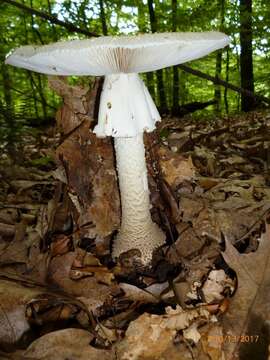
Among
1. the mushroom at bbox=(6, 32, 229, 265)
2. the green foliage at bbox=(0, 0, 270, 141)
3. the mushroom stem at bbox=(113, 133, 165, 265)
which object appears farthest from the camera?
the green foliage at bbox=(0, 0, 270, 141)

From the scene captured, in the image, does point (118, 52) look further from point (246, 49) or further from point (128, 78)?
point (246, 49)

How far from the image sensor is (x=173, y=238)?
2051 millimetres

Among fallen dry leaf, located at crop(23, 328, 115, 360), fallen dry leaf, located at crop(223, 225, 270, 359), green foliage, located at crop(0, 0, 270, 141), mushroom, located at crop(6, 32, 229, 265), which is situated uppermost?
green foliage, located at crop(0, 0, 270, 141)

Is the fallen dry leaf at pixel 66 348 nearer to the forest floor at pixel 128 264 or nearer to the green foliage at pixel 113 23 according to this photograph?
the forest floor at pixel 128 264

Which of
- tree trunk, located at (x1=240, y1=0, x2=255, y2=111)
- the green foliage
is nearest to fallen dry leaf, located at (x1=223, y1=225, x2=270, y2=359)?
the green foliage

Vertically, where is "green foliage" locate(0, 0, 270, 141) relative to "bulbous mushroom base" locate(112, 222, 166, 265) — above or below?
above

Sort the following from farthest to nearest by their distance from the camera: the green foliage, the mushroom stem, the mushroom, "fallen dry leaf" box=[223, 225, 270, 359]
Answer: the green foliage, the mushroom stem, the mushroom, "fallen dry leaf" box=[223, 225, 270, 359]

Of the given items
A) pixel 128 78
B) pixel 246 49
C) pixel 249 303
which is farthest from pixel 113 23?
pixel 249 303

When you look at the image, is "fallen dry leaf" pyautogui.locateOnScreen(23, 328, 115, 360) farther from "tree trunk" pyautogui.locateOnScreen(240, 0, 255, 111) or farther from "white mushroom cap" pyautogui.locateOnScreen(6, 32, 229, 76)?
"tree trunk" pyautogui.locateOnScreen(240, 0, 255, 111)

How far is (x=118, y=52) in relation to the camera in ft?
4.98

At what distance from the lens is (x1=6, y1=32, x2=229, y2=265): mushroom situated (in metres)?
1.37

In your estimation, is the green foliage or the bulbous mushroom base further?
the green foliage

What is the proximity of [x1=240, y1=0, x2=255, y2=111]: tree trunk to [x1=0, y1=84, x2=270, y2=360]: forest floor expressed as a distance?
650 cm

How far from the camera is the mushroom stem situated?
1962mm
